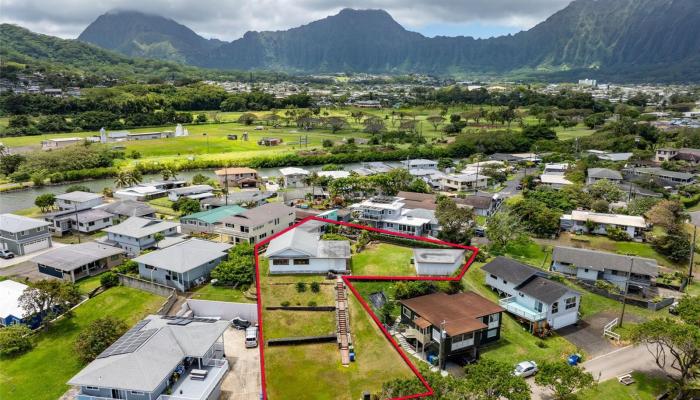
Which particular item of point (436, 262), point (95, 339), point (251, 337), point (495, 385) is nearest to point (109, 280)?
point (95, 339)

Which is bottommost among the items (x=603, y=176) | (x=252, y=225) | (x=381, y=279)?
(x=381, y=279)

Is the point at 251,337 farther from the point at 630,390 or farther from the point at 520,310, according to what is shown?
the point at 630,390

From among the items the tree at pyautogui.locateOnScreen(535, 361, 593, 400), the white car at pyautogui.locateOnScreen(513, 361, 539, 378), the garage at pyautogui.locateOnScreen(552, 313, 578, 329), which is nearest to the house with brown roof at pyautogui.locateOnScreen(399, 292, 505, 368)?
the white car at pyautogui.locateOnScreen(513, 361, 539, 378)

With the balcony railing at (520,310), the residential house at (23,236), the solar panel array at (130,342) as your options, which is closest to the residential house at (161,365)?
the solar panel array at (130,342)

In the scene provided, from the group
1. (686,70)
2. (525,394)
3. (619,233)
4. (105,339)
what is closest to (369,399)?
(525,394)

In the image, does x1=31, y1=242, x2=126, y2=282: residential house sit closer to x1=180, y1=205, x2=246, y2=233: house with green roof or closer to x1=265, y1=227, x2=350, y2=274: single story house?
x1=180, y1=205, x2=246, y2=233: house with green roof

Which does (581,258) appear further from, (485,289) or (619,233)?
(619,233)
